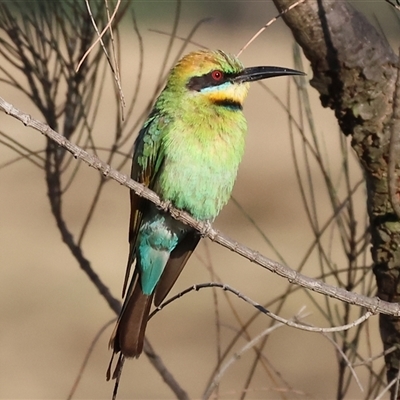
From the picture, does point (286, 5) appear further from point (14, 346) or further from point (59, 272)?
point (59, 272)

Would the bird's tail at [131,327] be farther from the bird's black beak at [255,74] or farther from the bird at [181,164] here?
the bird's black beak at [255,74]

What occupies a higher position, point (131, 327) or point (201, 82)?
point (201, 82)

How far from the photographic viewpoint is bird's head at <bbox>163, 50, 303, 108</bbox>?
8.90ft

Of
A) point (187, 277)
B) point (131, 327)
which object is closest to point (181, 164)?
point (131, 327)

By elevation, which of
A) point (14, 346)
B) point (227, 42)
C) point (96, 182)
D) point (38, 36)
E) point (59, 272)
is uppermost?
point (227, 42)

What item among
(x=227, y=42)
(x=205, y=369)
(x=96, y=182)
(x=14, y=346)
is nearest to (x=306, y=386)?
(x=205, y=369)

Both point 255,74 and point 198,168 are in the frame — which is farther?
point 255,74

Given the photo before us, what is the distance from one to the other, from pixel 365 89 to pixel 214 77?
2.16 ft

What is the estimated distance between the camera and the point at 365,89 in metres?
2.20

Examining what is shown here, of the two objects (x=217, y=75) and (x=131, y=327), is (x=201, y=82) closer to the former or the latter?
(x=217, y=75)

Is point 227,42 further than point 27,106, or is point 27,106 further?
point 227,42

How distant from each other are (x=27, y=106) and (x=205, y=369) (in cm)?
463

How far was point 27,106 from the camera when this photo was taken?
8773mm

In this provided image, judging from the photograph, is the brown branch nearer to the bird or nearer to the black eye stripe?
the bird
